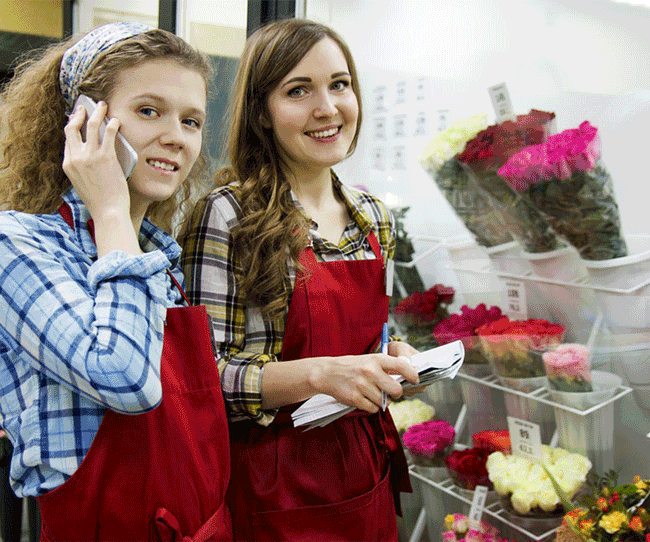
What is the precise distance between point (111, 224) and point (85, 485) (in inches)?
16.9

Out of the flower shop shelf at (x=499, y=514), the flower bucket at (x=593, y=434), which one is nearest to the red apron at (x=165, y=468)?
the flower shop shelf at (x=499, y=514)

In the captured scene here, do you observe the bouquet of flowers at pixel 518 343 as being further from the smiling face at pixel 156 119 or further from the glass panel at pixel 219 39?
the glass panel at pixel 219 39

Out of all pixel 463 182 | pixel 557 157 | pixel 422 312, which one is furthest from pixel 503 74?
pixel 422 312

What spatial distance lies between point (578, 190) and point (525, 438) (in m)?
0.74

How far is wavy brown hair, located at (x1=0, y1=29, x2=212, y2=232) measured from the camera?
1180 millimetres

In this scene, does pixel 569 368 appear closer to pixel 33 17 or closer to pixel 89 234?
pixel 89 234

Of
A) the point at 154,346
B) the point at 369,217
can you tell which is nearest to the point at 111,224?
the point at 154,346

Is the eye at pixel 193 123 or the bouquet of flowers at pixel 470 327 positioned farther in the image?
the bouquet of flowers at pixel 470 327

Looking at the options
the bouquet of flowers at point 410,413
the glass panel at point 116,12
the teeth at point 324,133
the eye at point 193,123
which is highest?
the glass panel at point 116,12

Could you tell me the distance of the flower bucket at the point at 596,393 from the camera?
174 centimetres

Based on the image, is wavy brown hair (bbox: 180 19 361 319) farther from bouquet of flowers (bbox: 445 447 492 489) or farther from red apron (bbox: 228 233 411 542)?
bouquet of flowers (bbox: 445 447 492 489)

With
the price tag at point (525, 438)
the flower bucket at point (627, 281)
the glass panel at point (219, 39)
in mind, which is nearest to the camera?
the flower bucket at point (627, 281)

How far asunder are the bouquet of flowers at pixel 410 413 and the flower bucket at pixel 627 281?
2.68 feet

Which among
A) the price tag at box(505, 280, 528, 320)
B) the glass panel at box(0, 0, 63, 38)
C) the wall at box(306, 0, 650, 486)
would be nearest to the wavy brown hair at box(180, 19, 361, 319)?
the wall at box(306, 0, 650, 486)
